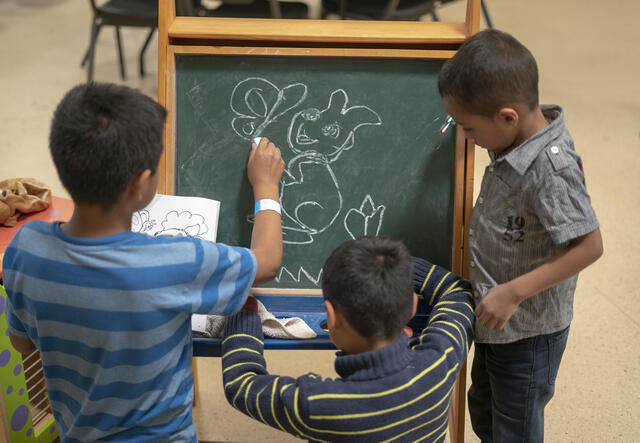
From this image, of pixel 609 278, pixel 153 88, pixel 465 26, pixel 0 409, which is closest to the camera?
pixel 465 26

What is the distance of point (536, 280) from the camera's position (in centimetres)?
140

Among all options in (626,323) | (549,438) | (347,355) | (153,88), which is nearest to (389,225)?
(347,355)

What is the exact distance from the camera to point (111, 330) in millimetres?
1149

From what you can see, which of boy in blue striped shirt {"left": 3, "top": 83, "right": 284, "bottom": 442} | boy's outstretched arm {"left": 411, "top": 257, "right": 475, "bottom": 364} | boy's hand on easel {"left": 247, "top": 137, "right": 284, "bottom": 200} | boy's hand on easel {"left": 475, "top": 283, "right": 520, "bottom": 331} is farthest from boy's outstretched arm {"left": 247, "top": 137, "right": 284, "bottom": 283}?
boy's hand on easel {"left": 475, "top": 283, "right": 520, "bottom": 331}

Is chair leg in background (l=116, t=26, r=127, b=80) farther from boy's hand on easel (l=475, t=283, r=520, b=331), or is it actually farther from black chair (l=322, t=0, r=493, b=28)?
boy's hand on easel (l=475, t=283, r=520, b=331)

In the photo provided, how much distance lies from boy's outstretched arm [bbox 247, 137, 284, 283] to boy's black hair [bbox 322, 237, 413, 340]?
18 centimetres

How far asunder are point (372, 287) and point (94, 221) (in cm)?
48

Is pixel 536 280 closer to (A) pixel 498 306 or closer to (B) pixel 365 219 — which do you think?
(A) pixel 498 306

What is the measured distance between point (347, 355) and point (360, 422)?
0.12 m

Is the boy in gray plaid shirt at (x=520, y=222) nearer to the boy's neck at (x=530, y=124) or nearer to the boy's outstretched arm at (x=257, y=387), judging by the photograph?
the boy's neck at (x=530, y=124)

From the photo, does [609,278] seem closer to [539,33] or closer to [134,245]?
[134,245]

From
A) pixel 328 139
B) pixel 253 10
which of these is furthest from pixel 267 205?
pixel 253 10

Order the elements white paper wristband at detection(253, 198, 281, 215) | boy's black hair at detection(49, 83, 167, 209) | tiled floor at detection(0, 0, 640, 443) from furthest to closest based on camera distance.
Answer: tiled floor at detection(0, 0, 640, 443) < white paper wristband at detection(253, 198, 281, 215) < boy's black hair at detection(49, 83, 167, 209)

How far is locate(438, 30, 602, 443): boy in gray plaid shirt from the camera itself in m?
1.37
